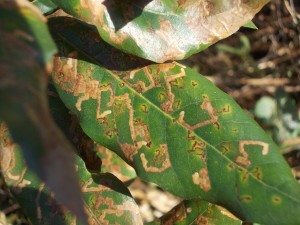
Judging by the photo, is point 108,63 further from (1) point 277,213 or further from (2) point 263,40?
(2) point 263,40

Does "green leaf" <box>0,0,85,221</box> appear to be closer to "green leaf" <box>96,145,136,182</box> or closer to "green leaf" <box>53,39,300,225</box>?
"green leaf" <box>53,39,300,225</box>

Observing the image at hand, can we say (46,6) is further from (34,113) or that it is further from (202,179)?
(34,113)

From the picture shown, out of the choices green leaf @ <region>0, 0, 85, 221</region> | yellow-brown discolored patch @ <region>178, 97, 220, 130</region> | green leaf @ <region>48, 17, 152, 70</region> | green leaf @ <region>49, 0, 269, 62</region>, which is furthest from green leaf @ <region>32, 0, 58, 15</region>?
green leaf @ <region>0, 0, 85, 221</region>

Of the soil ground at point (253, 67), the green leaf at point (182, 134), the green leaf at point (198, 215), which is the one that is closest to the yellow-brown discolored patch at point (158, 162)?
the green leaf at point (182, 134)

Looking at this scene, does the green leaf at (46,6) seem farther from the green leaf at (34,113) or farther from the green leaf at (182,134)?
the green leaf at (34,113)

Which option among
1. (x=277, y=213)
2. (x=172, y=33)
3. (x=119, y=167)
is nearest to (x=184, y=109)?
(x=172, y=33)

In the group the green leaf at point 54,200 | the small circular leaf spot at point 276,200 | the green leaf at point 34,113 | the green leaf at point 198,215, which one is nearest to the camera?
the green leaf at point 34,113
